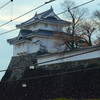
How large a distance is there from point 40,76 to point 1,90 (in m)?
4.74

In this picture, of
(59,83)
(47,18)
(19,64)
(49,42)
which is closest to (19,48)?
(19,64)

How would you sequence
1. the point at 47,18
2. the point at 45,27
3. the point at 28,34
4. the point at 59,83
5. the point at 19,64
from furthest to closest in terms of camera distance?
the point at 47,18 → the point at 45,27 → the point at 19,64 → the point at 28,34 → the point at 59,83

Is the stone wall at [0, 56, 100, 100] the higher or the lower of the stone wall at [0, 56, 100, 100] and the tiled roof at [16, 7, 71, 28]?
the lower

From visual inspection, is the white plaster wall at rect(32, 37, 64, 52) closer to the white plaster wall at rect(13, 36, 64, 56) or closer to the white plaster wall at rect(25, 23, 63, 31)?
the white plaster wall at rect(13, 36, 64, 56)

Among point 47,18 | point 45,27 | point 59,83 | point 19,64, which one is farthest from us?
point 47,18

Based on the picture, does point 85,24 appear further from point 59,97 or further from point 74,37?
point 59,97

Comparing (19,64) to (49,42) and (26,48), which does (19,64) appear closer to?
(26,48)

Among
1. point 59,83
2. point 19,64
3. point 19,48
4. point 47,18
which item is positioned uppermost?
point 47,18

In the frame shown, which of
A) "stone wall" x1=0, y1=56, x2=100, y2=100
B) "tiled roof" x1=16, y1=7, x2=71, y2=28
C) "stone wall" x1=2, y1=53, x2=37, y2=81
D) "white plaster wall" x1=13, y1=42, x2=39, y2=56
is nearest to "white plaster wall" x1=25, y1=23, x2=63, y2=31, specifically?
"tiled roof" x1=16, y1=7, x2=71, y2=28

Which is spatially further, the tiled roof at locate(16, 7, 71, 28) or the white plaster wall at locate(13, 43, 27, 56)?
the tiled roof at locate(16, 7, 71, 28)

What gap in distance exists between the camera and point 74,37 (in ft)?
73.5

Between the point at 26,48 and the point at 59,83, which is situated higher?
the point at 26,48

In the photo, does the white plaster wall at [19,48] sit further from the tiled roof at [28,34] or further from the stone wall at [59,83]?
the stone wall at [59,83]

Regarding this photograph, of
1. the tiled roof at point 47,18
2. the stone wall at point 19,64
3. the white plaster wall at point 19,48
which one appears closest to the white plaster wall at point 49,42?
the white plaster wall at point 19,48
